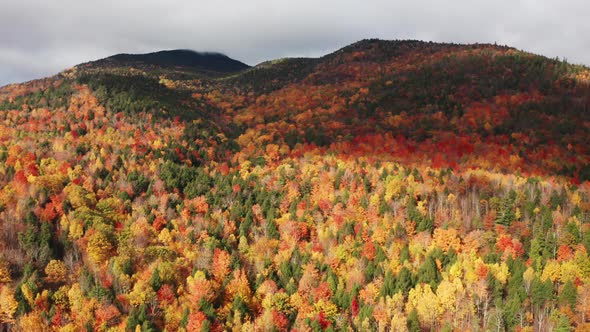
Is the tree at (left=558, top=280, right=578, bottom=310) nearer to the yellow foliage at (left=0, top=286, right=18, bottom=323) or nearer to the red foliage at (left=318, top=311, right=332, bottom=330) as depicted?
the red foliage at (left=318, top=311, right=332, bottom=330)

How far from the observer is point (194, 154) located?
184125 mm

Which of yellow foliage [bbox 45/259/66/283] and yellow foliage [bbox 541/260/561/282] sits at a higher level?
yellow foliage [bbox 45/259/66/283]

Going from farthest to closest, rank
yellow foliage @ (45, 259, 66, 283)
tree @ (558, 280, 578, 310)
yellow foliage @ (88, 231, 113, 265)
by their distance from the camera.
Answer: yellow foliage @ (88, 231, 113, 265)
yellow foliage @ (45, 259, 66, 283)
tree @ (558, 280, 578, 310)

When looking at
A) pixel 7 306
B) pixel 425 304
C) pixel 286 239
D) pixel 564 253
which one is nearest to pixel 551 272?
pixel 564 253

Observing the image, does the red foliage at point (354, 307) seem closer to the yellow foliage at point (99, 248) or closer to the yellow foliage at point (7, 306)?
the yellow foliage at point (99, 248)

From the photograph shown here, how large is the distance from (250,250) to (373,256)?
3513cm

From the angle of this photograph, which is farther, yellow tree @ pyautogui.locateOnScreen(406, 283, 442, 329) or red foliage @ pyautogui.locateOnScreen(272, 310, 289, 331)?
yellow tree @ pyautogui.locateOnScreen(406, 283, 442, 329)

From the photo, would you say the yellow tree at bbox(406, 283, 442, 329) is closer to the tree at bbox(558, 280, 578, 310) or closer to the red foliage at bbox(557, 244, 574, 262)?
the tree at bbox(558, 280, 578, 310)

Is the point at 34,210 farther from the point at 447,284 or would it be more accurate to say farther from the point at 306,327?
the point at 447,284

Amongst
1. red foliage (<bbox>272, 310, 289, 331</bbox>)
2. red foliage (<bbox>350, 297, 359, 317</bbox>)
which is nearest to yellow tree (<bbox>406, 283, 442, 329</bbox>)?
red foliage (<bbox>350, 297, 359, 317</bbox>)

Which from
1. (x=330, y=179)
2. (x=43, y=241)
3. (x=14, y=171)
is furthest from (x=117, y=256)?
(x=330, y=179)

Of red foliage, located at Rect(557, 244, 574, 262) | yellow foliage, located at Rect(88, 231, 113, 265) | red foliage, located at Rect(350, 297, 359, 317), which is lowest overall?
red foliage, located at Rect(350, 297, 359, 317)

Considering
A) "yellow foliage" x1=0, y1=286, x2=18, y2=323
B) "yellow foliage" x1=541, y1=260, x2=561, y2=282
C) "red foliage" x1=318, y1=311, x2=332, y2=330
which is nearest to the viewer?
"yellow foliage" x1=0, y1=286, x2=18, y2=323

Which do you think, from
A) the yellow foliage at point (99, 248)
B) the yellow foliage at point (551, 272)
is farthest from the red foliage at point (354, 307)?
the yellow foliage at point (99, 248)
